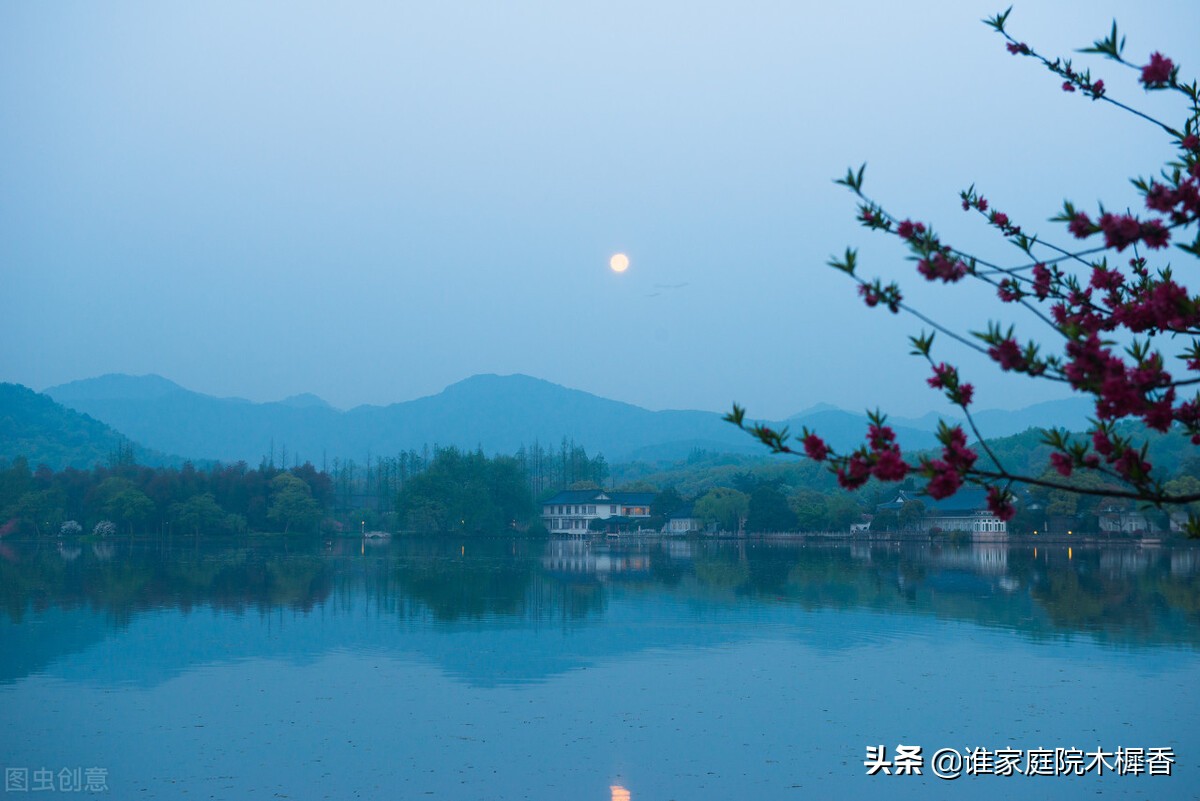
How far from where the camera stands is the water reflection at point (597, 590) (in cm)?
2439

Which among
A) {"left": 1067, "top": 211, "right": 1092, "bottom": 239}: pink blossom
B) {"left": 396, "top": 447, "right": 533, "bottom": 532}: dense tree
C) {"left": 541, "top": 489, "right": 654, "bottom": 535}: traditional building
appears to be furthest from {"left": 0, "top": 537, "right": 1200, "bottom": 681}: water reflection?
{"left": 541, "top": 489, "right": 654, "bottom": 535}: traditional building

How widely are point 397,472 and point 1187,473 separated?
265 feet

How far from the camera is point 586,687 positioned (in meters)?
17.8

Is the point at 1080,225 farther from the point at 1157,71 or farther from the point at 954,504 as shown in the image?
the point at 954,504

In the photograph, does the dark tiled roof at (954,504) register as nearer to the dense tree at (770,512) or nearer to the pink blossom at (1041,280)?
the dense tree at (770,512)

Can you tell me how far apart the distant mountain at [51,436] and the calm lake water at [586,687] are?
336 feet

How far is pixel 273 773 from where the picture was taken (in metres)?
12.5

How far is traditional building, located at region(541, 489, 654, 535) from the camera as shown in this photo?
87750mm

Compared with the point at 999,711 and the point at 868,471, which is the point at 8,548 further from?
the point at 868,471

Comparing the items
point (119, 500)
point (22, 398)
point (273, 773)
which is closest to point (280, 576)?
point (273, 773)

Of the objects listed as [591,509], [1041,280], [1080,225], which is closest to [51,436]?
[591,509]

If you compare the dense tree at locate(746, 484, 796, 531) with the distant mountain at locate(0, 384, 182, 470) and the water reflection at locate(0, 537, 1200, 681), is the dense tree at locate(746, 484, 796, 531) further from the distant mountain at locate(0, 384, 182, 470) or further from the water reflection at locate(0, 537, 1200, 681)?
the distant mountain at locate(0, 384, 182, 470)

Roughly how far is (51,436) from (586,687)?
143037 millimetres

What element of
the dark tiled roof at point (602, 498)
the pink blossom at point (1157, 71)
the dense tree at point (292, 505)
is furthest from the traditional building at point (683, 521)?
the pink blossom at point (1157, 71)
